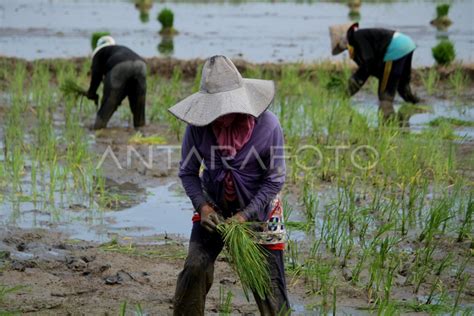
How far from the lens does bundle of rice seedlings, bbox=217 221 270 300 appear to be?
139 inches

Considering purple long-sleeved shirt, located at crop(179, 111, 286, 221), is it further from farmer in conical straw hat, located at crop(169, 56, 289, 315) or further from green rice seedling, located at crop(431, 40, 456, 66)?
green rice seedling, located at crop(431, 40, 456, 66)

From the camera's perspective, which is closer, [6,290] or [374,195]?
[6,290]

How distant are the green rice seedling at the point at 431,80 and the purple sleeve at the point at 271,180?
7436 millimetres

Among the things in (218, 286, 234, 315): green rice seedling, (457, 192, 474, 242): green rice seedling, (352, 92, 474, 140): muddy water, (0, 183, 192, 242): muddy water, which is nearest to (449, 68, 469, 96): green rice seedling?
(352, 92, 474, 140): muddy water

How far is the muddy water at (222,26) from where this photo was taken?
14.6 metres

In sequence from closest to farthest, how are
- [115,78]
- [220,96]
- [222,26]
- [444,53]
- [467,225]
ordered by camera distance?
[220,96], [467,225], [115,78], [444,53], [222,26]

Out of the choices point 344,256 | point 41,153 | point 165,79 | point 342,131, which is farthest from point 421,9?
point 344,256

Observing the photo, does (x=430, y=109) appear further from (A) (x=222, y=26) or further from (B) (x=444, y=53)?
(A) (x=222, y=26)

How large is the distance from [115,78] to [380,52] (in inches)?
107

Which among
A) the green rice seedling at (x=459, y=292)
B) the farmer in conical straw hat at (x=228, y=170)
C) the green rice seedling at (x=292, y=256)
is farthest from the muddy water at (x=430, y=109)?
the farmer in conical straw hat at (x=228, y=170)

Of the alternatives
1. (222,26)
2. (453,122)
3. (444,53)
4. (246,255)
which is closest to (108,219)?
(246,255)

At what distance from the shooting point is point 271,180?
12.2 ft

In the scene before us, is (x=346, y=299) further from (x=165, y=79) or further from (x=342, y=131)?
(x=165, y=79)

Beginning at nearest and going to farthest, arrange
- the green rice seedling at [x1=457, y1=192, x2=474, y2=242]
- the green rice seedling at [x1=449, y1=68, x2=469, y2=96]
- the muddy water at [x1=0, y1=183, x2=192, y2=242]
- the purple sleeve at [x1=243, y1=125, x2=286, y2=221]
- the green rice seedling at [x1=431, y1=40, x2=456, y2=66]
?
the purple sleeve at [x1=243, y1=125, x2=286, y2=221]
the green rice seedling at [x1=457, y1=192, x2=474, y2=242]
the muddy water at [x1=0, y1=183, x2=192, y2=242]
the green rice seedling at [x1=449, y1=68, x2=469, y2=96]
the green rice seedling at [x1=431, y1=40, x2=456, y2=66]
